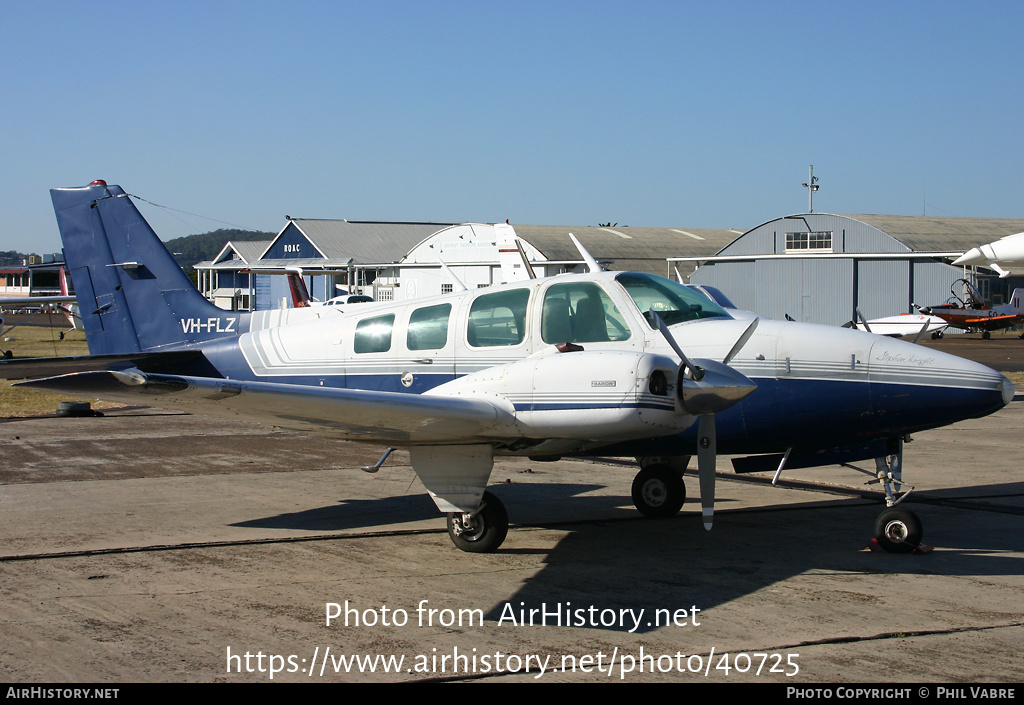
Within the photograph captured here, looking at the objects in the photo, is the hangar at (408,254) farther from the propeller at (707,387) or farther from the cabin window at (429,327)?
the propeller at (707,387)

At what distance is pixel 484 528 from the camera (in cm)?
798

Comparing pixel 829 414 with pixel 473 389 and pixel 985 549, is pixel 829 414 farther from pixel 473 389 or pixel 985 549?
pixel 473 389

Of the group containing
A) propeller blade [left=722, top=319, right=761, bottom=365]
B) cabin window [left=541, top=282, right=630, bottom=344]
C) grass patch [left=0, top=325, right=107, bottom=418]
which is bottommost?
grass patch [left=0, top=325, right=107, bottom=418]

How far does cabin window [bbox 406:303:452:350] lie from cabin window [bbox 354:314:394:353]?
251mm

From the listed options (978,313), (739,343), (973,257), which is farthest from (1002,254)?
(978,313)

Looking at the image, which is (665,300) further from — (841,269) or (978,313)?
(978,313)

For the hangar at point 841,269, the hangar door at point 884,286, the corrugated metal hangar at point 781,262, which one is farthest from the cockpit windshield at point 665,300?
the hangar door at point 884,286

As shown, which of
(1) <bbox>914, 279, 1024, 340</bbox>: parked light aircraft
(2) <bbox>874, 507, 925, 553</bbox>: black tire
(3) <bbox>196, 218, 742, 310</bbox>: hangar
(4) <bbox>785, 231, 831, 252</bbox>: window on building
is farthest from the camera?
(4) <bbox>785, 231, 831, 252</bbox>: window on building

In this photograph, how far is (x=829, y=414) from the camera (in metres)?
7.70

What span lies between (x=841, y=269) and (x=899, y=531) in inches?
1733

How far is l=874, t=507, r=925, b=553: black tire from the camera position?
772 centimetres

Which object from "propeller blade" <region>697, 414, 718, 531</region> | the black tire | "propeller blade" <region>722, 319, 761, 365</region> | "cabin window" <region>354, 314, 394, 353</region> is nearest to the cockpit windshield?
"propeller blade" <region>722, 319, 761, 365</region>

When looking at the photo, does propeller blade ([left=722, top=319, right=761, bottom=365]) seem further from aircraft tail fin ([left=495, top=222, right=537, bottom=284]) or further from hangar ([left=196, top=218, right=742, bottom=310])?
hangar ([left=196, top=218, right=742, bottom=310])
